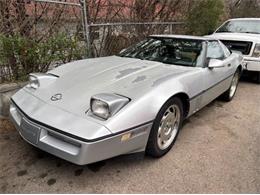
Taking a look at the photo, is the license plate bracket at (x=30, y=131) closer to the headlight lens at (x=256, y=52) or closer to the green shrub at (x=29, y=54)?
the green shrub at (x=29, y=54)

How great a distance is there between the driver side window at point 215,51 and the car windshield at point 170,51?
0.21 metres

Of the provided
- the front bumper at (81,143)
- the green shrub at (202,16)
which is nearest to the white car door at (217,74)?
the front bumper at (81,143)

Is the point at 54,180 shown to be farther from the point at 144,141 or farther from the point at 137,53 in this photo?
the point at 137,53

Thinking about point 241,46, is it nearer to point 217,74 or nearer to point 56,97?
point 217,74

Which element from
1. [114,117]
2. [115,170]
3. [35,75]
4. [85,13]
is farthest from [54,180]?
[85,13]

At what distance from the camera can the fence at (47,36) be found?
3.91 m

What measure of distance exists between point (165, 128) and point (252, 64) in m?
3.88

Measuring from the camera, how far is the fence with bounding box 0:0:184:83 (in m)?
3.91

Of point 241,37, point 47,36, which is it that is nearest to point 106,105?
point 47,36

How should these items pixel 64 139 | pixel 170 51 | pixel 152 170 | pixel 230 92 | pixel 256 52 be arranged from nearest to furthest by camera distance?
pixel 64 139, pixel 152 170, pixel 170 51, pixel 230 92, pixel 256 52

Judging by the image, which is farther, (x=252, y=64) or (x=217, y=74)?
(x=252, y=64)

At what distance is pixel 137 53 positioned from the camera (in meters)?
3.75

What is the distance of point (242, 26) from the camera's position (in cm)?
675

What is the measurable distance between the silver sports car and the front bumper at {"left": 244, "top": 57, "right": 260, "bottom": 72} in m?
2.33
